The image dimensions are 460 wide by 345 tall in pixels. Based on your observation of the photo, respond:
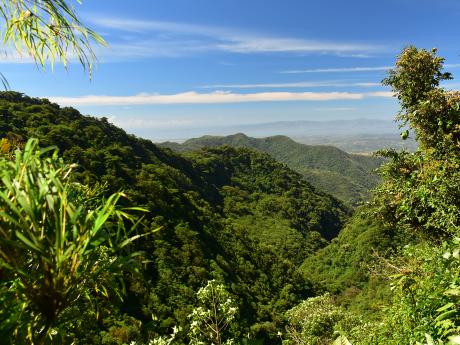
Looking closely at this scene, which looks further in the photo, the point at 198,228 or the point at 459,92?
the point at 198,228

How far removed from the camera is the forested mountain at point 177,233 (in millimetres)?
32625

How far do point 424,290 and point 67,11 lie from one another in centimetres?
741

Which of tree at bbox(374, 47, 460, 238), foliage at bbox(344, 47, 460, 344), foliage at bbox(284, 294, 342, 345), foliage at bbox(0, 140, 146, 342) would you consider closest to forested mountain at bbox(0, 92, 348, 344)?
foliage at bbox(0, 140, 146, 342)

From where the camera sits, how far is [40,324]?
1.81 metres

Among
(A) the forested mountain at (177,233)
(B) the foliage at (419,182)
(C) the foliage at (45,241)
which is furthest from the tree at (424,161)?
(C) the foliage at (45,241)

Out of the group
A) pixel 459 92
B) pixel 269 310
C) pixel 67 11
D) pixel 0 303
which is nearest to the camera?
pixel 0 303

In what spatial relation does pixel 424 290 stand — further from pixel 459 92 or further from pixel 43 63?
pixel 459 92

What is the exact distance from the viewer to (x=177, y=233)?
49.8m

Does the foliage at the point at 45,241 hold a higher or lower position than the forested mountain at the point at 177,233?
higher

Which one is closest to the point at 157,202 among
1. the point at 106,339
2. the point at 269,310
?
the point at 269,310

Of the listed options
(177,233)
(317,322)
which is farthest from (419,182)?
(177,233)

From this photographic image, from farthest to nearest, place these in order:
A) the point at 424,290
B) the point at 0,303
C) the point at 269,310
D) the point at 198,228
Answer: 1. the point at 198,228
2. the point at 269,310
3. the point at 424,290
4. the point at 0,303

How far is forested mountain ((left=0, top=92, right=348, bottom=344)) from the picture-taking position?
3262cm

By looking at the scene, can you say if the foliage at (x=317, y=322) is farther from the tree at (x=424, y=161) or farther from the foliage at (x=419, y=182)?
the tree at (x=424, y=161)
